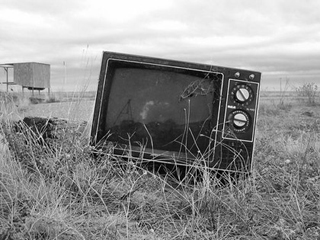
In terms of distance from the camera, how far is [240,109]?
2.19 m

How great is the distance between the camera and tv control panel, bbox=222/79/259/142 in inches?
85.5

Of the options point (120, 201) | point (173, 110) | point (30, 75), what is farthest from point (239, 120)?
point (30, 75)

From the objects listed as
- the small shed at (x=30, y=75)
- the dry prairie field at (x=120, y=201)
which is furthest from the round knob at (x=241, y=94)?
the small shed at (x=30, y=75)

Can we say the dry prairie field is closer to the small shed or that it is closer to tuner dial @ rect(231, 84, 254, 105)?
tuner dial @ rect(231, 84, 254, 105)

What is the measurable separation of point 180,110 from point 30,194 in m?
0.97

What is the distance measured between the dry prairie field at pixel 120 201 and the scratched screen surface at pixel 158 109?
211 millimetres

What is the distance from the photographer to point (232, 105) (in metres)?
2.18

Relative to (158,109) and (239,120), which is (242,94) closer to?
(239,120)

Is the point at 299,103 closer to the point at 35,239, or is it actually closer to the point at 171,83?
the point at 171,83

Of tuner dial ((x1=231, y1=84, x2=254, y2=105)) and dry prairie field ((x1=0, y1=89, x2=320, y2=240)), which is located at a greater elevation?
tuner dial ((x1=231, y1=84, x2=254, y2=105))

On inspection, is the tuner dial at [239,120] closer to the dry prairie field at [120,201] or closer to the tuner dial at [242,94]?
the tuner dial at [242,94]

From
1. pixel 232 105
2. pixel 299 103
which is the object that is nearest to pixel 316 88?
pixel 299 103

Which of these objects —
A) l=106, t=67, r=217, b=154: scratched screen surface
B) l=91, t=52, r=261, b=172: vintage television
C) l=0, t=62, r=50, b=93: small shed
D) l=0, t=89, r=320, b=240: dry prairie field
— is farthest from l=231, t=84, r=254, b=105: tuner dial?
l=0, t=62, r=50, b=93: small shed

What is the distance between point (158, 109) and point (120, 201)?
0.68m
